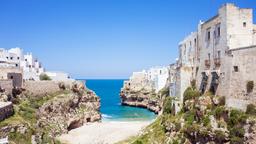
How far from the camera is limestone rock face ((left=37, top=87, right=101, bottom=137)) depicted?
44000 mm

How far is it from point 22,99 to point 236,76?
86.7 ft

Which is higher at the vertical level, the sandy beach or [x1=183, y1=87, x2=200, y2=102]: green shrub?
[x1=183, y1=87, x2=200, y2=102]: green shrub

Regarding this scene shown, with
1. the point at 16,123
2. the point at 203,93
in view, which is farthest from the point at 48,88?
the point at 203,93

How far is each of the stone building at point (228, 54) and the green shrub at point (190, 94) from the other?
0.65 m

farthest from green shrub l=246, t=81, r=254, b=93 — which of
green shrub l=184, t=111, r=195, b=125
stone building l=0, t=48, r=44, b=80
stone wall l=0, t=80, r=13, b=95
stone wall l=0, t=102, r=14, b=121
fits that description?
stone building l=0, t=48, r=44, b=80

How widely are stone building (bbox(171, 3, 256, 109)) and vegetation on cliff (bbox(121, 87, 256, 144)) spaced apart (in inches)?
42.8

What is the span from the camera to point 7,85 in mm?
42469

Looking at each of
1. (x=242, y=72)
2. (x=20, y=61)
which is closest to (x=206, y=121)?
(x=242, y=72)

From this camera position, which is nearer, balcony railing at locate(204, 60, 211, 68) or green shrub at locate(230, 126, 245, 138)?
green shrub at locate(230, 126, 245, 138)

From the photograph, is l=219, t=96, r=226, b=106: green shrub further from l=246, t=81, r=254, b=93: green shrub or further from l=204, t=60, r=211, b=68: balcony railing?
l=204, t=60, r=211, b=68: balcony railing

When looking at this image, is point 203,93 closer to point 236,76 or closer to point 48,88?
point 236,76

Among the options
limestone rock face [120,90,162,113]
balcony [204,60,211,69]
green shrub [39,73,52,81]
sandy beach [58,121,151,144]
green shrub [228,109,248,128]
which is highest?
balcony [204,60,211,69]

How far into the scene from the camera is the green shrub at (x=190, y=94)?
3534 centimetres

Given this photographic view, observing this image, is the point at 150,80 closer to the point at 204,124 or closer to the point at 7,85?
the point at 7,85
